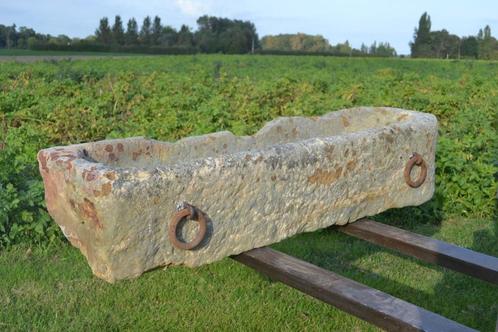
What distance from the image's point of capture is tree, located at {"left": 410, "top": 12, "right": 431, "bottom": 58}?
61.8 m

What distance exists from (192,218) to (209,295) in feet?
4.24

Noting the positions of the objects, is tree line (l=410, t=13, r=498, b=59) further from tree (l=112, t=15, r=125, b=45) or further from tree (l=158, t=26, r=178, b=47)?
tree (l=112, t=15, r=125, b=45)

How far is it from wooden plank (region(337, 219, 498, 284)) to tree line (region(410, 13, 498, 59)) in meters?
59.8

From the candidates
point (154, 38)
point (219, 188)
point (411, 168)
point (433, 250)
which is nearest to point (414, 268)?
point (411, 168)

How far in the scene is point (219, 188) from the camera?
2.45 meters

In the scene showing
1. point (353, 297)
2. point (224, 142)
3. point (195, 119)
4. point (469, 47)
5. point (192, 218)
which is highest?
point (469, 47)

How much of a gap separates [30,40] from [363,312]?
206 feet

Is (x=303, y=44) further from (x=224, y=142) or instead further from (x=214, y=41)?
(x=224, y=142)

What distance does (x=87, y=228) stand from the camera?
2.30 metres

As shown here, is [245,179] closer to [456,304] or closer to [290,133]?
[290,133]

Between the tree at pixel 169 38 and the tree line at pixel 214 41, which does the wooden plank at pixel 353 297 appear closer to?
the tree line at pixel 214 41

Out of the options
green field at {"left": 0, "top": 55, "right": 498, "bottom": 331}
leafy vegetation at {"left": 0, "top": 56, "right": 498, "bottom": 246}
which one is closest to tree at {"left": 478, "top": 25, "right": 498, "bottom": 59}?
leafy vegetation at {"left": 0, "top": 56, "right": 498, "bottom": 246}

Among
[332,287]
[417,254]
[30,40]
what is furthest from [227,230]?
[30,40]

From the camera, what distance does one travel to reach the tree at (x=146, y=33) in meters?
66.3
